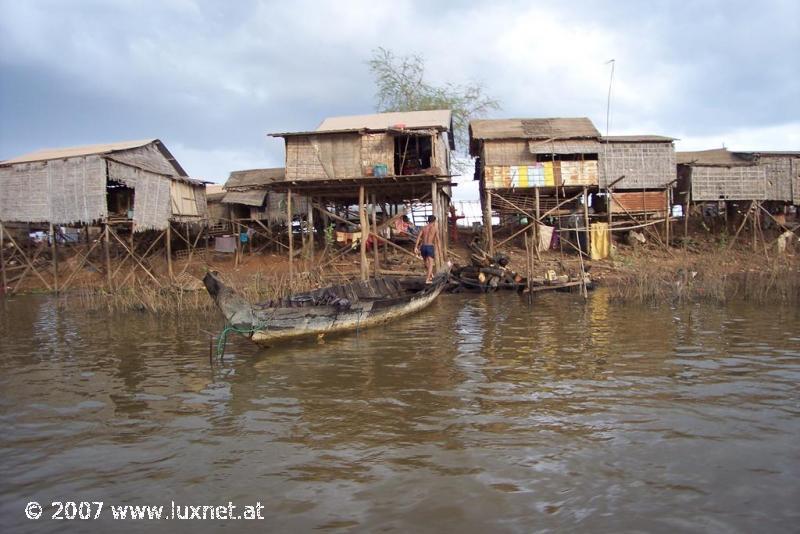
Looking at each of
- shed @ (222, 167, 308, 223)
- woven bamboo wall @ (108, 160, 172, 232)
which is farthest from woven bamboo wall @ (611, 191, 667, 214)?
woven bamboo wall @ (108, 160, 172, 232)

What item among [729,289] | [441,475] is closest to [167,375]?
[441,475]

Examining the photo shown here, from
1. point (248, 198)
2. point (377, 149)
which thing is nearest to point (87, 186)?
point (248, 198)

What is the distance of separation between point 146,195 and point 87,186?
1839 millimetres

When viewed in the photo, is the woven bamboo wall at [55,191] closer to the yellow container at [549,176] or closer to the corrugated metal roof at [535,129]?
the corrugated metal roof at [535,129]

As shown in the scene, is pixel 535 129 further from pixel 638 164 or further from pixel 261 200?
pixel 261 200

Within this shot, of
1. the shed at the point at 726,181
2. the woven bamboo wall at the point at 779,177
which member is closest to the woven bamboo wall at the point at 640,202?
the shed at the point at 726,181

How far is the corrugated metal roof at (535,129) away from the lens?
57.7ft

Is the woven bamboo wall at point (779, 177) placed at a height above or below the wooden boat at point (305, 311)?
above

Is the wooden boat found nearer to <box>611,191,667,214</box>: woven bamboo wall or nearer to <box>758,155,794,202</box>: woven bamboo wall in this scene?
<box>611,191,667,214</box>: woven bamboo wall

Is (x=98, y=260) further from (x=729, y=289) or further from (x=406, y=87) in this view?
(x=729, y=289)

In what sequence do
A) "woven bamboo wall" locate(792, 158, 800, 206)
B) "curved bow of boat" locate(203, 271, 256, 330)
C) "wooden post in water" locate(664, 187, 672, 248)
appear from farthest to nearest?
"woven bamboo wall" locate(792, 158, 800, 206), "wooden post in water" locate(664, 187, 672, 248), "curved bow of boat" locate(203, 271, 256, 330)

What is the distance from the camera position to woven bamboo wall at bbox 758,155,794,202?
720 inches

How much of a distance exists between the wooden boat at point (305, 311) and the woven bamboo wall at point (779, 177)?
15055 millimetres

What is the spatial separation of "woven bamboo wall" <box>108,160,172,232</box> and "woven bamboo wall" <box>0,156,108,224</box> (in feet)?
2.15
